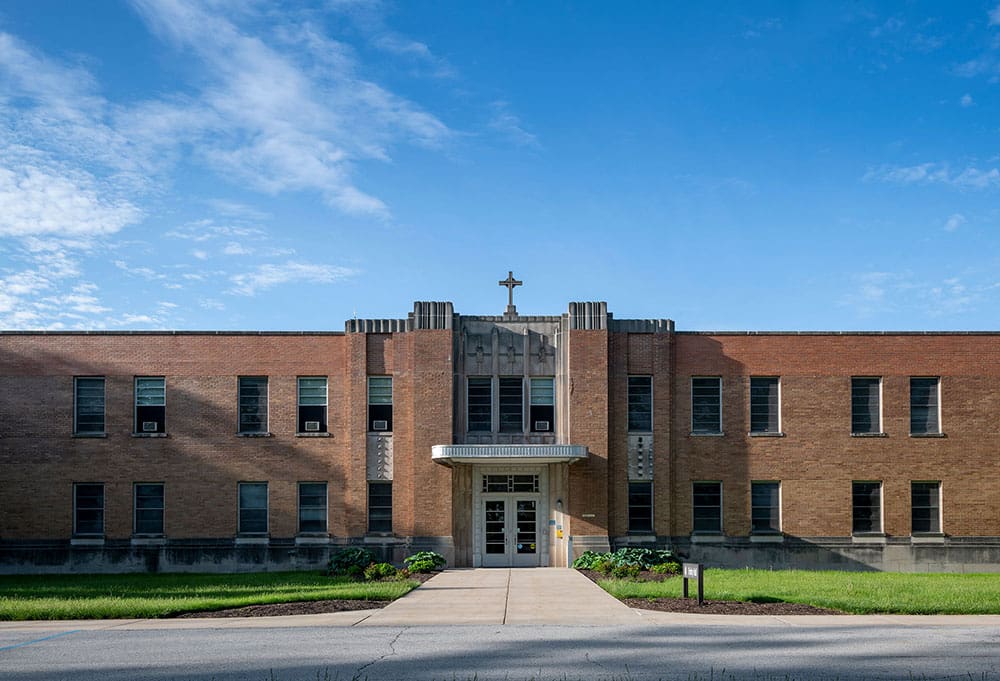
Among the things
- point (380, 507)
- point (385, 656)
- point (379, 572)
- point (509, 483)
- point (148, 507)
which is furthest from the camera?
point (148, 507)

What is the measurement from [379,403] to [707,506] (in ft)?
35.9

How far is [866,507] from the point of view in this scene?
33.8 metres

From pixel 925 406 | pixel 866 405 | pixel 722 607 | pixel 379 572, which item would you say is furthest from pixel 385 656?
pixel 925 406

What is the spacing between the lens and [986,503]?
33906mm

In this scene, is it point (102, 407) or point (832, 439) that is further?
point (102, 407)

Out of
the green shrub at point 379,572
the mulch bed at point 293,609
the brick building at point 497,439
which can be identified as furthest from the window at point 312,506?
the mulch bed at point 293,609

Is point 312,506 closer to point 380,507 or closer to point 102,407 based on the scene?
point 380,507

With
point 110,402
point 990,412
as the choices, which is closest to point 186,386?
point 110,402

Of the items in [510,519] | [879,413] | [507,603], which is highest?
[879,413]

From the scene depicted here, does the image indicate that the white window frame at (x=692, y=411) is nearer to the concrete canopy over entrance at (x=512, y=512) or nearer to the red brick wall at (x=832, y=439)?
the red brick wall at (x=832, y=439)

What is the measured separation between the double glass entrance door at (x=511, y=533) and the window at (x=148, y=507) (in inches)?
407

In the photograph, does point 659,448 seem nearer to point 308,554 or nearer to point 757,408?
point 757,408

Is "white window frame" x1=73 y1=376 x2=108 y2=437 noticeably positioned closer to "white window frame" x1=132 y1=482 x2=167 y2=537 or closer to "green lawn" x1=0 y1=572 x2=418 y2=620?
"white window frame" x1=132 y1=482 x2=167 y2=537

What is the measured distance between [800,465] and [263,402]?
1723 centimetres
